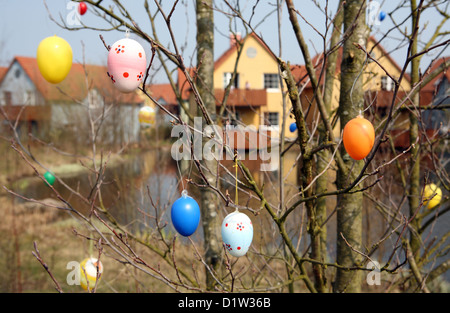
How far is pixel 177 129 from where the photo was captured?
205 centimetres

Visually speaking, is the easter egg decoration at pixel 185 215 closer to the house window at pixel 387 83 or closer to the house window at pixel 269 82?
the house window at pixel 387 83

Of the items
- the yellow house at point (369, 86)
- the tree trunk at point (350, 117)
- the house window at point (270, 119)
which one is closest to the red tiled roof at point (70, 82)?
the house window at point (270, 119)

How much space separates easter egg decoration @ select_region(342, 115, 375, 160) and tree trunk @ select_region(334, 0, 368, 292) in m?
0.53

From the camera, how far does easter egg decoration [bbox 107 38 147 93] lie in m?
1.58

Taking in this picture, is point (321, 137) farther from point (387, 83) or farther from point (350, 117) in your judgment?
point (387, 83)

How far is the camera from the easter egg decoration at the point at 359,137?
1.64 metres

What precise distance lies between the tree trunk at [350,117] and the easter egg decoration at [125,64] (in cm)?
129

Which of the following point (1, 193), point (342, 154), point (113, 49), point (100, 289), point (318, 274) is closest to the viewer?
point (113, 49)

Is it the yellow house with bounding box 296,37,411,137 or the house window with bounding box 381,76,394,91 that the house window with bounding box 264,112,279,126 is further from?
the house window with bounding box 381,76,394,91

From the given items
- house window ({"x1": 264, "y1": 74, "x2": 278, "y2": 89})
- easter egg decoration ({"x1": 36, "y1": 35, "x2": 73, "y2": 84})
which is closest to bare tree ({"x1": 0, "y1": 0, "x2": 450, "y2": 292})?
easter egg decoration ({"x1": 36, "y1": 35, "x2": 73, "y2": 84})
